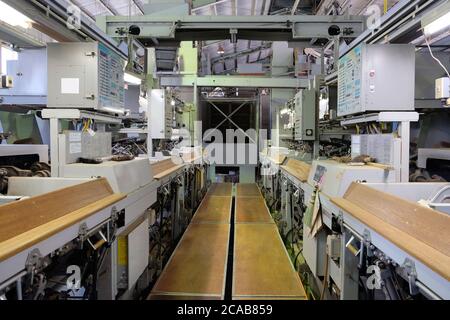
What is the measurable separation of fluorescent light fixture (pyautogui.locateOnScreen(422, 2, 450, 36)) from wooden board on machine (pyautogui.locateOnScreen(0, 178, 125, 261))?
195cm

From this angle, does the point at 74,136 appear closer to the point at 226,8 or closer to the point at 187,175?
the point at 187,175

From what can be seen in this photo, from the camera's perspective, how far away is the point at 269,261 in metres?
3.07

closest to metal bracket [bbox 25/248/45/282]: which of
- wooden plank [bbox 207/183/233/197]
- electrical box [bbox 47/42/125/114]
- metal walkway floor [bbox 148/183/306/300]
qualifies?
electrical box [bbox 47/42/125/114]

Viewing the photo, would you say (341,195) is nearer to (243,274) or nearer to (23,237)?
(243,274)

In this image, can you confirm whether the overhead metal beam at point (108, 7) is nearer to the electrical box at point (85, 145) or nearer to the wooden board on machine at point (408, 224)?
the electrical box at point (85, 145)

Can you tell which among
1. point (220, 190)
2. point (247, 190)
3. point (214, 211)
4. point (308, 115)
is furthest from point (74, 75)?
point (247, 190)

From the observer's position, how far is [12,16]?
1.66 meters

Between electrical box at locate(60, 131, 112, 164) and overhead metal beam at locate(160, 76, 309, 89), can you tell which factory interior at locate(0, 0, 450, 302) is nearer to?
electrical box at locate(60, 131, 112, 164)

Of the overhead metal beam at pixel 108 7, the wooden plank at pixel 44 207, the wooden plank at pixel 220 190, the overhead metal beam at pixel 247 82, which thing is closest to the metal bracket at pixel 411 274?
the wooden plank at pixel 44 207

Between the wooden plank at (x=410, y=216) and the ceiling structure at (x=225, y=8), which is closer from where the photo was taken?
the wooden plank at (x=410, y=216)

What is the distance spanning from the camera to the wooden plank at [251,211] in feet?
15.3

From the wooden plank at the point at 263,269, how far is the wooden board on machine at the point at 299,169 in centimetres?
79
